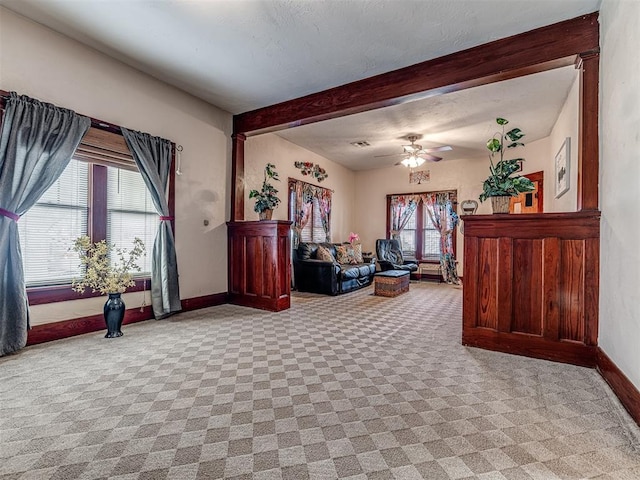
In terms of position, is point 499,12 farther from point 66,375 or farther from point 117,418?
point 66,375

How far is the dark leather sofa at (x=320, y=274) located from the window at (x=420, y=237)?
2.37 metres

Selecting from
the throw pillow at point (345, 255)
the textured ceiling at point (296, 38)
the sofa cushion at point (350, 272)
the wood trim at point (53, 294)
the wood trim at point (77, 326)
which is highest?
the textured ceiling at point (296, 38)

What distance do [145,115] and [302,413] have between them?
3.90 meters

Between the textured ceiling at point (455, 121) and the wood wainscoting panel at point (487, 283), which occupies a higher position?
the textured ceiling at point (455, 121)

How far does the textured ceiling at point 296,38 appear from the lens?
267cm

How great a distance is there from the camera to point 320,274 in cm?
578

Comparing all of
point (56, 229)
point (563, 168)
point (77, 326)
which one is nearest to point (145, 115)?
point (56, 229)

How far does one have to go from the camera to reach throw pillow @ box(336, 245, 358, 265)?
686 centimetres

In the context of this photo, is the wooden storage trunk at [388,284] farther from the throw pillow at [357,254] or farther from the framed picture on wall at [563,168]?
the framed picture on wall at [563,168]

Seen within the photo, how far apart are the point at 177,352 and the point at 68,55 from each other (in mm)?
3197

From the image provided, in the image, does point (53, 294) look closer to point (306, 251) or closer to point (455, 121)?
point (306, 251)

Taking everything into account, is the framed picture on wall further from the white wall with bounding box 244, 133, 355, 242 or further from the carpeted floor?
the white wall with bounding box 244, 133, 355, 242

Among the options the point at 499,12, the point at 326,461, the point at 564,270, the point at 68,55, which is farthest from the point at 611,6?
the point at 68,55

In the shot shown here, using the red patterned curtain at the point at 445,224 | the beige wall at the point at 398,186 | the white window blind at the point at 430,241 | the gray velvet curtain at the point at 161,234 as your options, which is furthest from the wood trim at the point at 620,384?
the white window blind at the point at 430,241
